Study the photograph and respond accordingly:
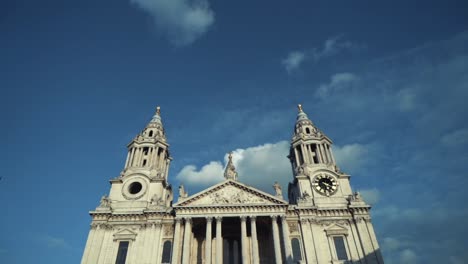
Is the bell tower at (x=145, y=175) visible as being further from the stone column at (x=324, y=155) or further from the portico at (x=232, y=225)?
the stone column at (x=324, y=155)

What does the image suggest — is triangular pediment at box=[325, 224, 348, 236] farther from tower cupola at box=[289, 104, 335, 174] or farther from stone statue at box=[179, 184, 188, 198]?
stone statue at box=[179, 184, 188, 198]

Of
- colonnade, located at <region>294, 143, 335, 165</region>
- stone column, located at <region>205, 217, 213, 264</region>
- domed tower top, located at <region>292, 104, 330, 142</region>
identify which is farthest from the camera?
domed tower top, located at <region>292, 104, 330, 142</region>

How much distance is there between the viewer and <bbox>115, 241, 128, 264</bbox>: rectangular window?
3676cm

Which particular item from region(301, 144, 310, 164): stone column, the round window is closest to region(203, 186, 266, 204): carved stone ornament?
the round window

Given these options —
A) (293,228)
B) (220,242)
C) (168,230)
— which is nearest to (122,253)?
(168,230)

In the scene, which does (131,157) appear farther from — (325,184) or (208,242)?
(325,184)

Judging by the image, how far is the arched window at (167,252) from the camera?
36537 mm

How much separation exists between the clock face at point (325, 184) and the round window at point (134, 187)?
2363cm

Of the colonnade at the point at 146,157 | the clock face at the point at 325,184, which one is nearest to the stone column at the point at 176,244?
the colonnade at the point at 146,157

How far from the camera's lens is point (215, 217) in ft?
125

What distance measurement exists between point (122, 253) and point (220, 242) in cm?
1159

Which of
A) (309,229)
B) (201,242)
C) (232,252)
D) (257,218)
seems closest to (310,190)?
(309,229)

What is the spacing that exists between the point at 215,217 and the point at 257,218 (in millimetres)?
5140

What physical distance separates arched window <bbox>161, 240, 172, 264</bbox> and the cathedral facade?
0.11m
